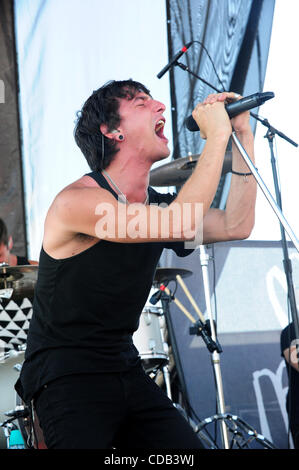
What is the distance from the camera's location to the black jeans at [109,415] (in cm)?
142

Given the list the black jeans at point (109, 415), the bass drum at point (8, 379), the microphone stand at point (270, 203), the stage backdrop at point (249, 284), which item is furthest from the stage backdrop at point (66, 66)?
the black jeans at point (109, 415)

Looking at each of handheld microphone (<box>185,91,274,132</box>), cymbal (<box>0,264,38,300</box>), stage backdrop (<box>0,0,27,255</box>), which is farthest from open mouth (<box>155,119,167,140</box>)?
stage backdrop (<box>0,0,27,255</box>)

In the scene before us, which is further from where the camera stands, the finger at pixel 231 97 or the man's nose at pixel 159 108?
the man's nose at pixel 159 108

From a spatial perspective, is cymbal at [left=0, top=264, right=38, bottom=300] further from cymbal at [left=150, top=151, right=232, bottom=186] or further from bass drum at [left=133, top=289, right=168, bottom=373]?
cymbal at [left=150, top=151, right=232, bottom=186]

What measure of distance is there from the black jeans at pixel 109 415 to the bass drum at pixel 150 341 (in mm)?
1601

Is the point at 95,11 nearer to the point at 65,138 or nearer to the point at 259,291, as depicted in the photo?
the point at 65,138

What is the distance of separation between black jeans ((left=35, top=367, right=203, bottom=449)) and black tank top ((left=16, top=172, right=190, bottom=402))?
1.4 inches

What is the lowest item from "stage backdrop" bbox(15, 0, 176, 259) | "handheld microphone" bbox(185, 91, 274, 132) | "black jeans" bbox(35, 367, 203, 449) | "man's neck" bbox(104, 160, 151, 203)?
"black jeans" bbox(35, 367, 203, 449)

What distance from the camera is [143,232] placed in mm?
1509

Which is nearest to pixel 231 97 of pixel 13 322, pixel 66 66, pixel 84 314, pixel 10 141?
pixel 84 314

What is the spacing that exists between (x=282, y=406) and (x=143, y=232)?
2681mm
